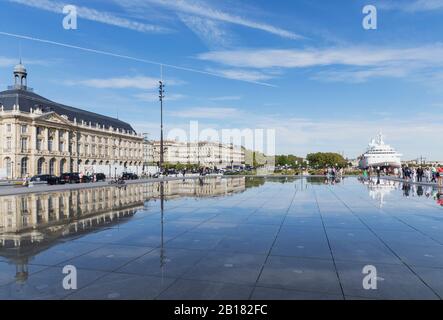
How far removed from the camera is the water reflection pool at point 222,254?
5578 millimetres

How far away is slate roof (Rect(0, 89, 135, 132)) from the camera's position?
7444 centimetres

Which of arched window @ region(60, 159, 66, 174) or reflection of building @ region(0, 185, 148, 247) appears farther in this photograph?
arched window @ region(60, 159, 66, 174)

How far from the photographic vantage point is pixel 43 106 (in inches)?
3209

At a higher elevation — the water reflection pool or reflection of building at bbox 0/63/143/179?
reflection of building at bbox 0/63/143/179

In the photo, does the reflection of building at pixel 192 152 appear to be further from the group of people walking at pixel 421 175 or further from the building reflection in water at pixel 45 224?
the building reflection in water at pixel 45 224

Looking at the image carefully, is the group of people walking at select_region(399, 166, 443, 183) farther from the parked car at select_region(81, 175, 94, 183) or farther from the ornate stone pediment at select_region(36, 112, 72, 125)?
the ornate stone pediment at select_region(36, 112, 72, 125)

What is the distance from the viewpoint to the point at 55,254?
786 cm

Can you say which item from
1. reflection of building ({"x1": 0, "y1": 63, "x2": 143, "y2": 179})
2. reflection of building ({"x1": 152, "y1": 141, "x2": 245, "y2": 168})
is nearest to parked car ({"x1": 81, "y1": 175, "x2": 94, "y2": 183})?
reflection of building ({"x1": 0, "y1": 63, "x2": 143, "y2": 179})

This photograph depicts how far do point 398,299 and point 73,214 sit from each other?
1276 centimetres

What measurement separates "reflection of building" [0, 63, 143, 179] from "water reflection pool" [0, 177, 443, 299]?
1467 inches

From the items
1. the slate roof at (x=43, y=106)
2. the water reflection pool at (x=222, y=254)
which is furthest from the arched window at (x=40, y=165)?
the water reflection pool at (x=222, y=254)
